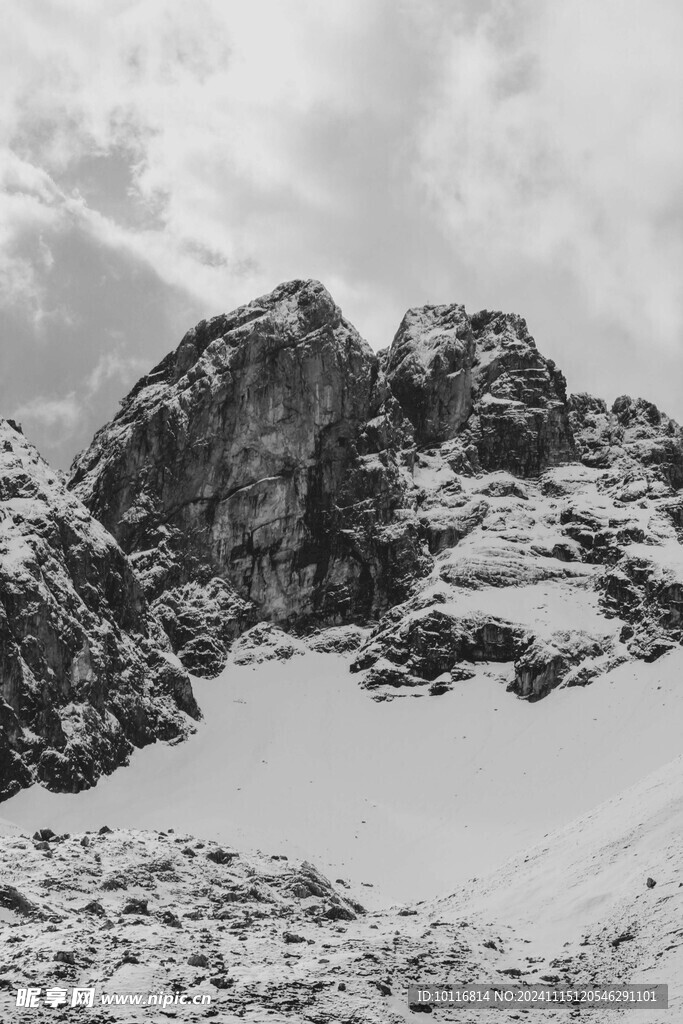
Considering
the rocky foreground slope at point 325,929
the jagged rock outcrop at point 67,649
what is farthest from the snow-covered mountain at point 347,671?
the jagged rock outcrop at point 67,649

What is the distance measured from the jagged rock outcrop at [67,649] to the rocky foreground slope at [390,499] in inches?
501

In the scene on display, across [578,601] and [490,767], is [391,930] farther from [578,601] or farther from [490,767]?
[578,601]

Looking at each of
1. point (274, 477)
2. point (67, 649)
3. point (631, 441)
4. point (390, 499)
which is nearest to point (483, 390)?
point (631, 441)

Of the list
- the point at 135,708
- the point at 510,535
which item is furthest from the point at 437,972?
the point at 510,535

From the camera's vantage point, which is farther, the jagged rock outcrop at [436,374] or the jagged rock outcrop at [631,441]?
the jagged rock outcrop at [436,374]

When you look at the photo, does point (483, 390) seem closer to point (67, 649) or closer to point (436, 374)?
point (436, 374)

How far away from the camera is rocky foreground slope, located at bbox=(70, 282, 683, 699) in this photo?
12238 centimetres

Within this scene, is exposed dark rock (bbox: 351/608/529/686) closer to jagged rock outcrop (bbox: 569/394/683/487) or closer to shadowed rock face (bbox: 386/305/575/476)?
jagged rock outcrop (bbox: 569/394/683/487)

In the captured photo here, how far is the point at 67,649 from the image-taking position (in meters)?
104

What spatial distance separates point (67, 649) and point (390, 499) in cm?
5127

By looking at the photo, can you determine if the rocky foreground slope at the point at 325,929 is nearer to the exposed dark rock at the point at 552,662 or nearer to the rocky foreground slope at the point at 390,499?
the exposed dark rock at the point at 552,662

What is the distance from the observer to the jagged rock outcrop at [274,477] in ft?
448

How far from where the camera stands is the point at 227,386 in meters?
148

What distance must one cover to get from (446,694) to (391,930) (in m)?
86.8
